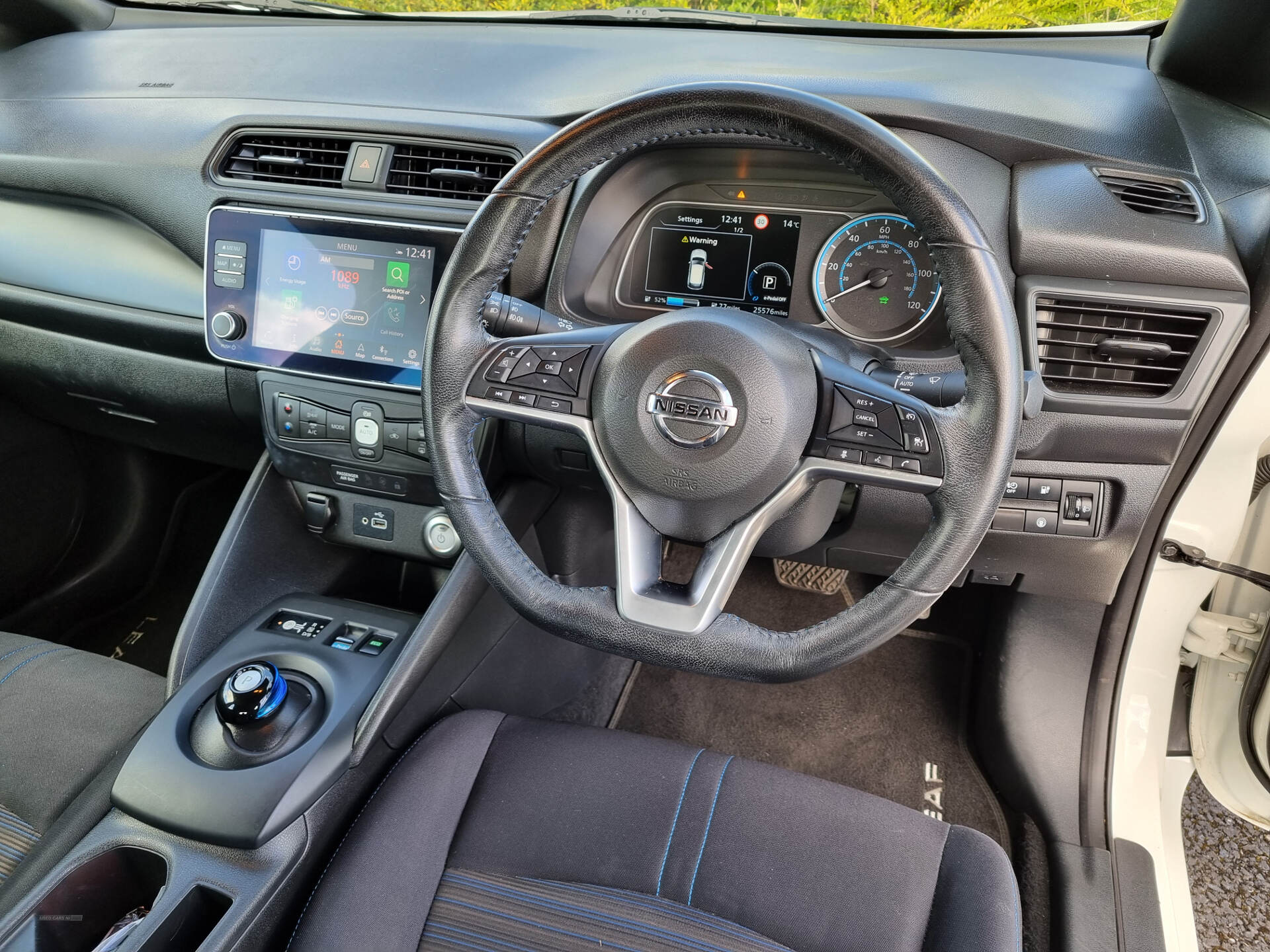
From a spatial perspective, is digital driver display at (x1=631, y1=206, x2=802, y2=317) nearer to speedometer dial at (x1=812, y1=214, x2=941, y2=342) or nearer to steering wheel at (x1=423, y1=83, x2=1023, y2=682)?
speedometer dial at (x1=812, y1=214, x2=941, y2=342)

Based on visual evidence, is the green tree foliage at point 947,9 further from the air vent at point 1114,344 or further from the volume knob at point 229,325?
the volume knob at point 229,325

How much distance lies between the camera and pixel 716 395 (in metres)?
0.90

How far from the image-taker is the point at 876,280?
46.8 inches

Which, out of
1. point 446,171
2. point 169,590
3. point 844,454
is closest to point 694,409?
point 844,454

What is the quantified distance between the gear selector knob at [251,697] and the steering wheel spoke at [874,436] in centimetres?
72

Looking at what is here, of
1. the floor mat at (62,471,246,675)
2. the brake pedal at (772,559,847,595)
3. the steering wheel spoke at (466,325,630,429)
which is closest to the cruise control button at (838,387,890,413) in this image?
the steering wheel spoke at (466,325,630,429)

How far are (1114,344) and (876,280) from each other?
0.31 m

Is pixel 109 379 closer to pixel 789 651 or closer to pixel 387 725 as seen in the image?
pixel 387 725

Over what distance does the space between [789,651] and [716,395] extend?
0.27 metres

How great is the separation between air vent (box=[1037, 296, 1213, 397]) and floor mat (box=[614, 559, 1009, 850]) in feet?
3.03

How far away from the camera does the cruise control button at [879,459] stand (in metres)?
0.87

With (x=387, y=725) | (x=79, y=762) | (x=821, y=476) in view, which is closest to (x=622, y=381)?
(x=821, y=476)

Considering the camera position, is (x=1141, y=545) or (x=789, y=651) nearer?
(x=789, y=651)

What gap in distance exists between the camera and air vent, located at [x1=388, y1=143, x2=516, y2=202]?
50.8 inches
